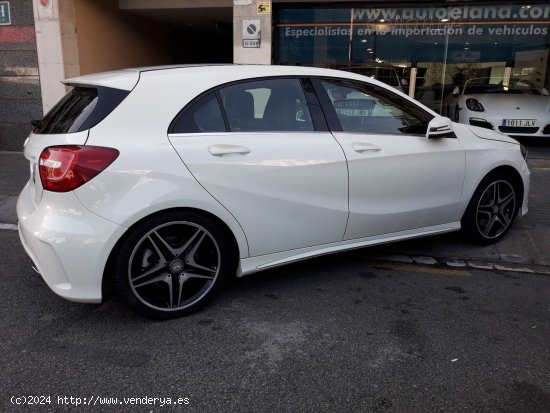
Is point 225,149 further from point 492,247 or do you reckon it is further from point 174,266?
point 492,247

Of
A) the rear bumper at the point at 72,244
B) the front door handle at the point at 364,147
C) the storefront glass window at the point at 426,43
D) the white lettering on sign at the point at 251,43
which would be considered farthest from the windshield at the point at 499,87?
the rear bumper at the point at 72,244

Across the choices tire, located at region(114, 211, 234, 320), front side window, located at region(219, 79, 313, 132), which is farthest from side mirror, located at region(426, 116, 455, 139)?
tire, located at region(114, 211, 234, 320)

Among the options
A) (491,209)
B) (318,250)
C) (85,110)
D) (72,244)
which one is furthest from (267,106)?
(491,209)

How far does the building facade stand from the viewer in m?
8.93

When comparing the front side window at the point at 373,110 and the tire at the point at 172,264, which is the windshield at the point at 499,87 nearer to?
the front side window at the point at 373,110

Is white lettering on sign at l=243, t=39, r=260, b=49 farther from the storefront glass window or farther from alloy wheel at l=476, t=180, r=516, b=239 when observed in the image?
alloy wheel at l=476, t=180, r=516, b=239

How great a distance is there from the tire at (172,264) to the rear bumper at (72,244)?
0.42ft

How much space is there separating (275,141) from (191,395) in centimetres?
170

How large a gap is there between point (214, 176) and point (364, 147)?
47.0 inches

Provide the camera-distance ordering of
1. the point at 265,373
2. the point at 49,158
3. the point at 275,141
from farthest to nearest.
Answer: the point at 275,141 → the point at 49,158 → the point at 265,373

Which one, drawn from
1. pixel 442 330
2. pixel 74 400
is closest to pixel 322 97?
pixel 442 330

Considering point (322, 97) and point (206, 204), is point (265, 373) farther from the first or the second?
point (322, 97)

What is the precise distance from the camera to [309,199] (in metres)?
3.57

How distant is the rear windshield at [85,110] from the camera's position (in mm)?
3050
